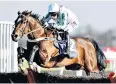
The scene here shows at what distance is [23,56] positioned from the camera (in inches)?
253

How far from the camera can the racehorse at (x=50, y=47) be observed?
627 cm

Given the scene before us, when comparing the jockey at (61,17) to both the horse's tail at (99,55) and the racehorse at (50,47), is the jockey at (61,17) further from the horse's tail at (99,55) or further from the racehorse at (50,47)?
the horse's tail at (99,55)

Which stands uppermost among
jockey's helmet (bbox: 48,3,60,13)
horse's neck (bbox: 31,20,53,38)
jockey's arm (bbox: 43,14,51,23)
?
jockey's helmet (bbox: 48,3,60,13)

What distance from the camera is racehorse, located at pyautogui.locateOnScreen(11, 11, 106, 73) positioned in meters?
6.27

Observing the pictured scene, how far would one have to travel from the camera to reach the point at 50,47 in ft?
21.0

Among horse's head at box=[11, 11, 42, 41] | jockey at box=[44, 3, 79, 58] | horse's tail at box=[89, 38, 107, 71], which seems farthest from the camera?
horse's tail at box=[89, 38, 107, 71]

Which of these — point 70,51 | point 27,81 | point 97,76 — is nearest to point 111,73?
point 97,76

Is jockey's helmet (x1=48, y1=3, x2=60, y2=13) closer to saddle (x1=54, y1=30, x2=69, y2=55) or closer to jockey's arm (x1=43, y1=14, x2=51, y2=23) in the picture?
jockey's arm (x1=43, y1=14, x2=51, y2=23)

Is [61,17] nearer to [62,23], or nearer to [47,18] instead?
[62,23]

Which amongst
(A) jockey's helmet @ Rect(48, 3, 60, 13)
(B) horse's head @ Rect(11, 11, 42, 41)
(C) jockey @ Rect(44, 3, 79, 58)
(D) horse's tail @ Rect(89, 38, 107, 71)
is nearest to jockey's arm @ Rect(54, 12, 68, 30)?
(C) jockey @ Rect(44, 3, 79, 58)

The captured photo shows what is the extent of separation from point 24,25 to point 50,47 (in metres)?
0.46

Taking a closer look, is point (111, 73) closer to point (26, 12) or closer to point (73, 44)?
point (73, 44)

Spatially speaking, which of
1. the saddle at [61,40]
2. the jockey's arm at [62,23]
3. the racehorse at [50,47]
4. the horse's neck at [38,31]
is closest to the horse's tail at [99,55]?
the racehorse at [50,47]

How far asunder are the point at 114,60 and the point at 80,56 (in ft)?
1.85
